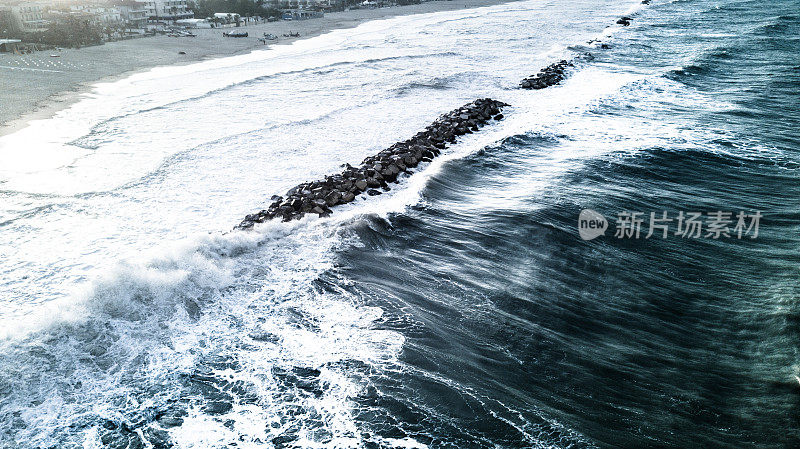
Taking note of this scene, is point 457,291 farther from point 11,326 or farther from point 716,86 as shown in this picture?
point 716,86

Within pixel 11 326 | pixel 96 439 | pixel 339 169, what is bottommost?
pixel 96 439

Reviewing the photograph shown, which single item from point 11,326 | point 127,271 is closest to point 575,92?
point 127,271

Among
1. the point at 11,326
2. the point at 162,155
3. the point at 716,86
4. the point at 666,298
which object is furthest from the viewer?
the point at 716,86

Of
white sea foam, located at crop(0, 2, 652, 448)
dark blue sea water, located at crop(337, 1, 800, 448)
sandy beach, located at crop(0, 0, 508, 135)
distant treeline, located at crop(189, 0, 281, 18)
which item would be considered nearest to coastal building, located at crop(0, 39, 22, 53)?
sandy beach, located at crop(0, 0, 508, 135)

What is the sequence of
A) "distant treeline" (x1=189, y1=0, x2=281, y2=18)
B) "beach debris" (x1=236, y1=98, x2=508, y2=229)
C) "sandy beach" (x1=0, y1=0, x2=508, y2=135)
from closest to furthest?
"beach debris" (x1=236, y1=98, x2=508, y2=229), "sandy beach" (x1=0, y1=0, x2=508, y2=135), "distant treeline" (x1=189, y1=0, x2=281, y2=18)

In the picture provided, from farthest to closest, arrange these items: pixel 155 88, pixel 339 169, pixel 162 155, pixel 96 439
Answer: pixel 155 88 < pixel 162 155 < pixel 339 169 < pixel 96 439

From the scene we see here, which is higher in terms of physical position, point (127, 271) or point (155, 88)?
point (155, 88)

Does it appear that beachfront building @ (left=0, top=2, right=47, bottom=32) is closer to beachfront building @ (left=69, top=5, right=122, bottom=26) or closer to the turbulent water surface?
beachfront building @ (left=69, top=5, right=122, bottom=26)

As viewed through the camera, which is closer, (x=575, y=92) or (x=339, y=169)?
(x=339, y=169)
